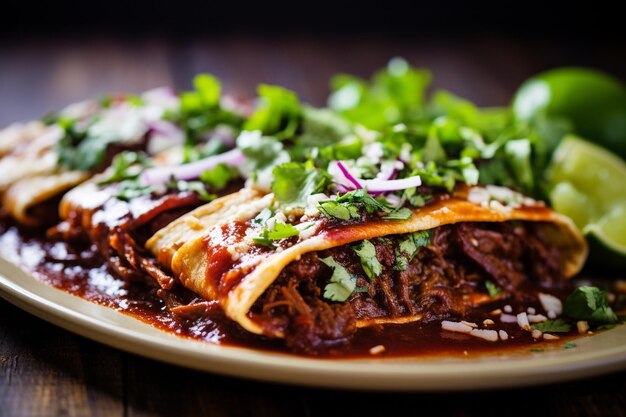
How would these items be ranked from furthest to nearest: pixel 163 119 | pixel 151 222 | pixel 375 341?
1. pixel 163 119
2. pixel 151 222
3. pixel 375 341

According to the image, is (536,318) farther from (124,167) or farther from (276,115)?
(124,167)

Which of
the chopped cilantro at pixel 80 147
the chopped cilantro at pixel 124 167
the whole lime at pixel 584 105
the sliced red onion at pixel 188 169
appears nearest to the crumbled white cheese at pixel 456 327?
the sliced red onion at pixel 188 169

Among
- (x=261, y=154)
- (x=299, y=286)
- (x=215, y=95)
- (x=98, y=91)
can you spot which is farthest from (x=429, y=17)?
(x=299, y=286)

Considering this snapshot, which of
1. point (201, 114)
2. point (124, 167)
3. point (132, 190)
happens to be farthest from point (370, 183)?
point (201, 114)

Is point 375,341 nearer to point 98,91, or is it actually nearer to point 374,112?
point 374,112

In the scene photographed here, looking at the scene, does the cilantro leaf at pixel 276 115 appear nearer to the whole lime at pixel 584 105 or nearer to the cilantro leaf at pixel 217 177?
the cilantro leaf at pixel 217 177
